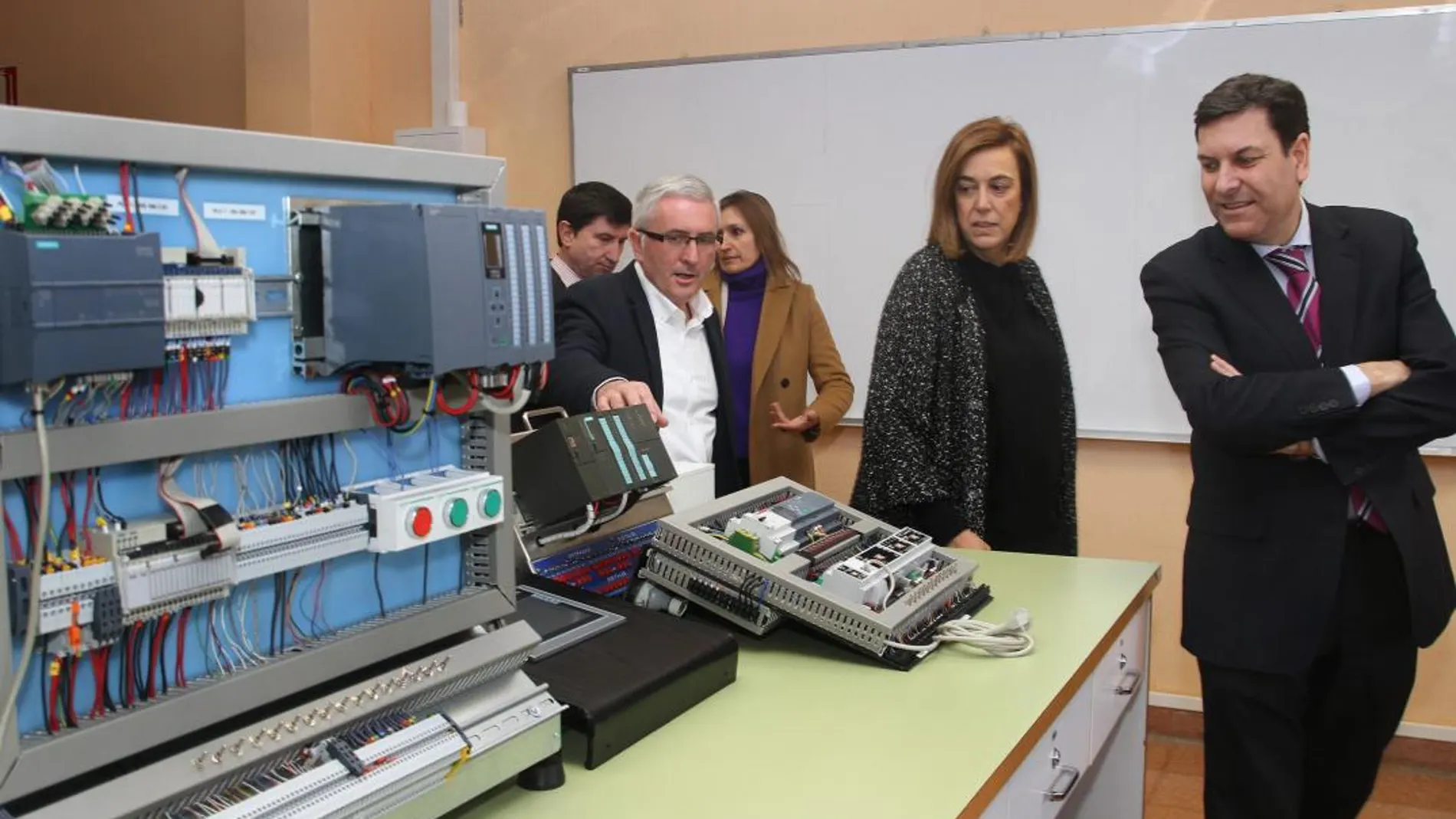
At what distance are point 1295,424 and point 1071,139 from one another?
5.69 ft

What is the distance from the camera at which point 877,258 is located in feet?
12.1

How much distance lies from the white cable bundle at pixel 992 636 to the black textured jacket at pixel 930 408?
2.30 ft

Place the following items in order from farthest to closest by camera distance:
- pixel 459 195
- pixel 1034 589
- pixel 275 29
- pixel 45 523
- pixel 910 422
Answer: pixel 275 29 → pixel 910 422 → pixel 1034 589 → pixel 459 195 → pixel 45 523

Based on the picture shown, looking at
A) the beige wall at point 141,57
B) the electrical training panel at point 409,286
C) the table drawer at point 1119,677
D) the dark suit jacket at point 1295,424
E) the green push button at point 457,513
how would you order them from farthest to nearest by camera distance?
the beige wall at point 141,57 < the dark suit jacket at point 1295,424 < the table drawer at point 1119,677 < the green push button at point 457,513 < the electrical training panel at point 409,286

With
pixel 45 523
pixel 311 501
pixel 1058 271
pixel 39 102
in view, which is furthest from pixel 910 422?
pixel 39 102

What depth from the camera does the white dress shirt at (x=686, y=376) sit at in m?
2.41

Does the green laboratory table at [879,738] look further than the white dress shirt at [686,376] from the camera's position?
No

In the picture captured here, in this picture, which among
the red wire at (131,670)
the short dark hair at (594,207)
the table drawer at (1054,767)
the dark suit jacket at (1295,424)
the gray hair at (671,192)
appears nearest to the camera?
the red wire at (131,670)

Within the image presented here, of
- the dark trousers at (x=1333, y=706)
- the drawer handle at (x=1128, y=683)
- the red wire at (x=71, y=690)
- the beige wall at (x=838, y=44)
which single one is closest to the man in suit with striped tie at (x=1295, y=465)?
the dark trousers at (x=1333, y=706)

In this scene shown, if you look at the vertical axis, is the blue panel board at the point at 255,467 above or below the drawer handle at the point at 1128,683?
above

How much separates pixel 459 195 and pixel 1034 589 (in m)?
1.23

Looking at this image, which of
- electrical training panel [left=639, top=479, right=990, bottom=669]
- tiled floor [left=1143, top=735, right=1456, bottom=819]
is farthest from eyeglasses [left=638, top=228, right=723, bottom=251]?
tiled floor [left=1143, top=735, right=1456, bottom=819]

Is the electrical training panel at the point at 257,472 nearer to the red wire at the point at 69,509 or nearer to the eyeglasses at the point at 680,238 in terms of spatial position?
the red wire at the point at 69,509

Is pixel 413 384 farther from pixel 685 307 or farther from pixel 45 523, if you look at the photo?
pixel 685 307
